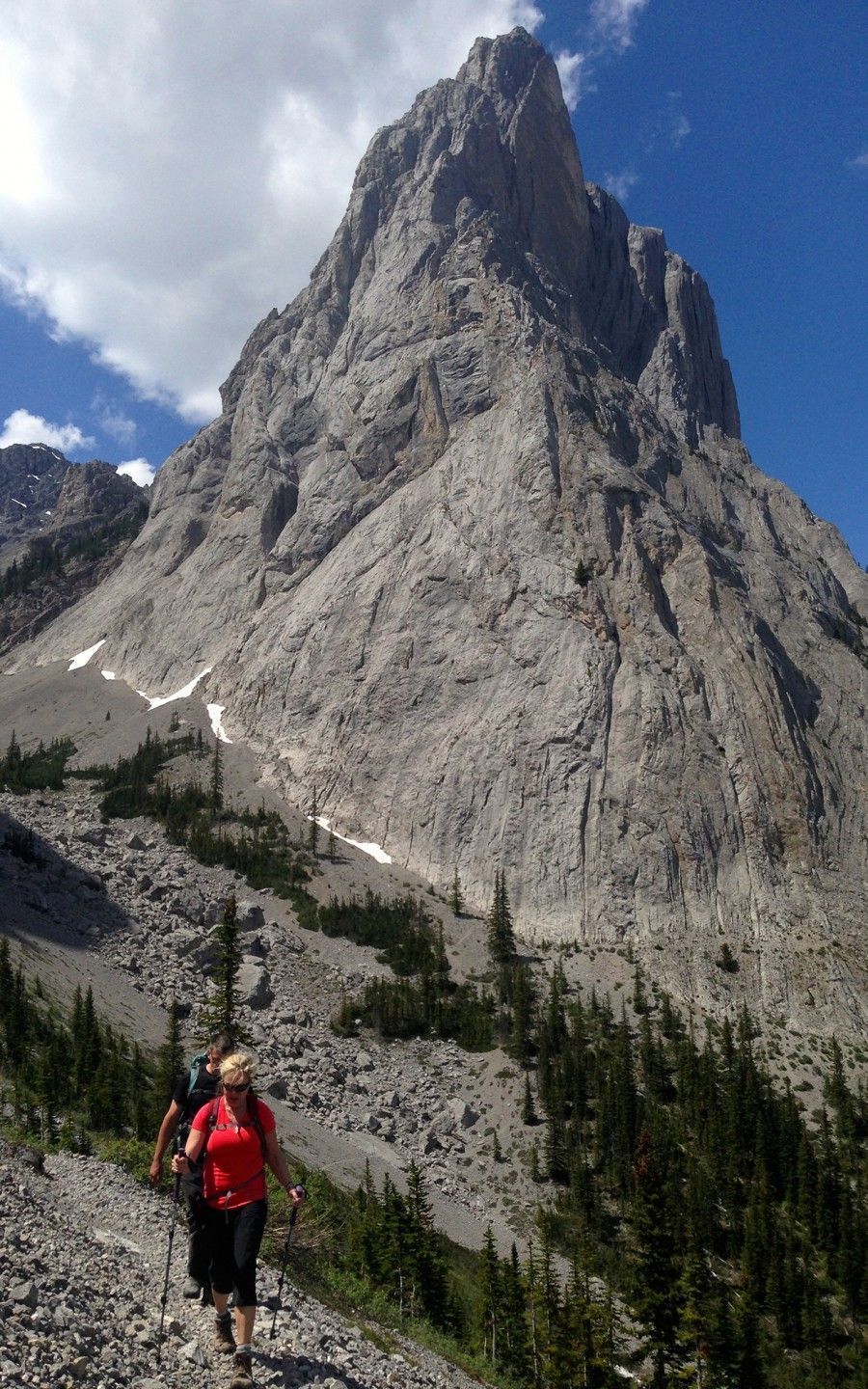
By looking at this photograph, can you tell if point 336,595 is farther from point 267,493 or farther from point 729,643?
point 729,643

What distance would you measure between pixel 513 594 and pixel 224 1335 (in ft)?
316

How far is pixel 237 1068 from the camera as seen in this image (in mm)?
9023

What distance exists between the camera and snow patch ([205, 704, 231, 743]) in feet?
372

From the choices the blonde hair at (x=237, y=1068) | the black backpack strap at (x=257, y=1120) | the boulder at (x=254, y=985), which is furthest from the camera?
the boulder at (x=254, y=985)

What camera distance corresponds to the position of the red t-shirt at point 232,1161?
29.7ft

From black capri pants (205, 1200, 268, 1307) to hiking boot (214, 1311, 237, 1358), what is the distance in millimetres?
293

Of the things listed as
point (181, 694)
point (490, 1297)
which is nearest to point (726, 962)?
point (490, 1297)

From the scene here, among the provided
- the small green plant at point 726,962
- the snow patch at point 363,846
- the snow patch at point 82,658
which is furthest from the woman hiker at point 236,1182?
the snow patch at point 82,658

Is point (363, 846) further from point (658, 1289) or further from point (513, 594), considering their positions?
point (658, 1289)

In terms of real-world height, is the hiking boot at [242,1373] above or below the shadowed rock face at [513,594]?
below

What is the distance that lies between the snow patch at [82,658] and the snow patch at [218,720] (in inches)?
1378

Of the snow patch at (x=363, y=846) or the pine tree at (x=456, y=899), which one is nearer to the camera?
the pine tree at (x=456, y=899)

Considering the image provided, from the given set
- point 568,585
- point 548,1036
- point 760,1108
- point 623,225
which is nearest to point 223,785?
point 568,585

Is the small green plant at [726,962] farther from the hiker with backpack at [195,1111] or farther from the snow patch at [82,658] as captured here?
the snow patch at [82,658]
